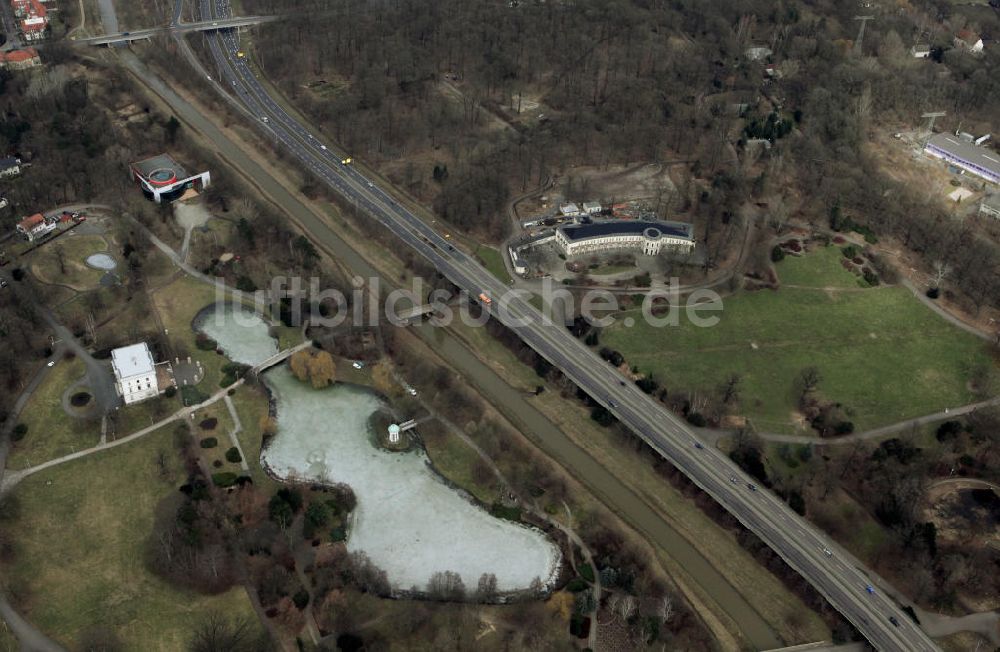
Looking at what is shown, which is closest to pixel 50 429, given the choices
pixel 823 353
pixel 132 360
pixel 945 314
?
pixel 132 360

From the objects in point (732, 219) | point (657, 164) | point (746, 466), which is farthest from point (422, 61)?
point (746, 466)

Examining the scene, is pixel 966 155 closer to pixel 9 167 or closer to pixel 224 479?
pixel 224 479

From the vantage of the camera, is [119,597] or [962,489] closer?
[119,597]

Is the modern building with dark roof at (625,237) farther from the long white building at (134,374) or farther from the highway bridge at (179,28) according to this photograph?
the highway bridge at (179,28)

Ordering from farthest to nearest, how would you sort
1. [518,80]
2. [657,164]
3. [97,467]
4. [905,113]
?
[518,80] < [905,113] < [657,164] < [97,467]

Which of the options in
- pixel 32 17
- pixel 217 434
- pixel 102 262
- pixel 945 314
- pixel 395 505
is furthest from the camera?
pixel 32 17

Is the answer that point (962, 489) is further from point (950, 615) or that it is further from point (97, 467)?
point (97, 467)

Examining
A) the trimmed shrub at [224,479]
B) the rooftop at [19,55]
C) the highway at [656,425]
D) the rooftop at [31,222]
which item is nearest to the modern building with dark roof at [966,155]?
the highway at [656,425]

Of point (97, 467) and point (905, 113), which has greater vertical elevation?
point (905, 113)
